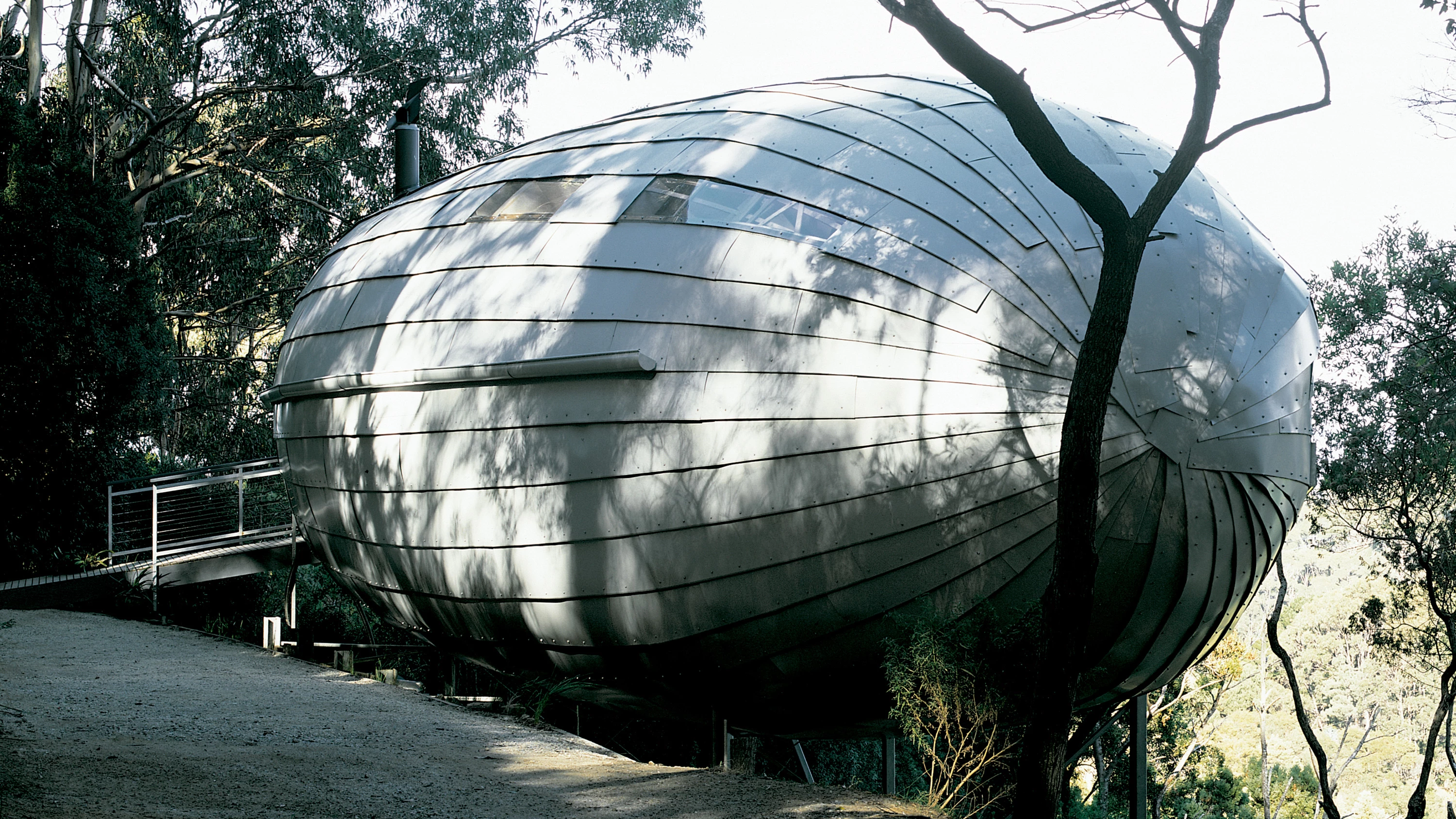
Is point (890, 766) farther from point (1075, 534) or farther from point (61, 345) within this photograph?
point (61, 345)

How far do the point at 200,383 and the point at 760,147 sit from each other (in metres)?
22.3

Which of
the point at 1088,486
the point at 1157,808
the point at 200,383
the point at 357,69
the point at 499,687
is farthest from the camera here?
the point at 1157,808

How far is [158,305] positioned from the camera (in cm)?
1917

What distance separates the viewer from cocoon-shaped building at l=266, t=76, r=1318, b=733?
624 cm

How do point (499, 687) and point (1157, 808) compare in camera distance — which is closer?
point (499, 687)

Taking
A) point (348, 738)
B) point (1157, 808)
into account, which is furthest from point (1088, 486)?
point (1157, 808)

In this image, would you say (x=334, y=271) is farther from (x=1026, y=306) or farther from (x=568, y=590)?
(x=1026, y=306)

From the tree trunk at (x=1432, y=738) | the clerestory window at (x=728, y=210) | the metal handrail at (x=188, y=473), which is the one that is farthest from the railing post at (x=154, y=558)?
the tree trunk at (x=1432, y=738)

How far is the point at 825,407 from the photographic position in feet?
20.5

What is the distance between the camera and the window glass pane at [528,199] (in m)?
8.00

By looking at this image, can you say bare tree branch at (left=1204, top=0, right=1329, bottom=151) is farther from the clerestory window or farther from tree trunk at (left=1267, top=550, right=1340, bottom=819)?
tree trunk at (left=1267, top=550, right=1340, bottom=819)

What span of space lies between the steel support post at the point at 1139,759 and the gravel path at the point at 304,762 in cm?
410

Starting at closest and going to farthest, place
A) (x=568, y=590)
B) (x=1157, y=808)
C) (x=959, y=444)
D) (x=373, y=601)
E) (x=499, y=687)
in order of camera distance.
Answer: (x=959, y=444)
(x=568, y=590)
(x=373, y=601)
(x=499, y=687)
(x=1157, y=808)

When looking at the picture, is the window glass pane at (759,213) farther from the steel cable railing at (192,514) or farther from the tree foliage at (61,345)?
the tree foliage at (61,345)
